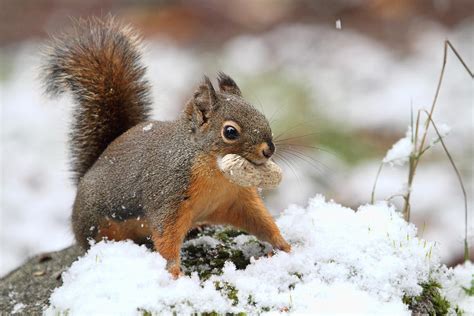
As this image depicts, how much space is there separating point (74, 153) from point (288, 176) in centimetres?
211

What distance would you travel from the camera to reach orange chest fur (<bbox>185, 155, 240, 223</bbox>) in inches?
77.9

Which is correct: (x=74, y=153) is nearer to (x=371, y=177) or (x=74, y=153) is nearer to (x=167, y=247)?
(x=167, y=247)

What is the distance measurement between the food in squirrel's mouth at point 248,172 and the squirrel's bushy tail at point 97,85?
0.62 metres

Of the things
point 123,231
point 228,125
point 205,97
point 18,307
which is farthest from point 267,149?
point 18,307

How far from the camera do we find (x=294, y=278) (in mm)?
1914

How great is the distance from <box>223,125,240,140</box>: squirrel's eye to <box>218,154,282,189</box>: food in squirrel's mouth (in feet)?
0.16

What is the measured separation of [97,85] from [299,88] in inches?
122

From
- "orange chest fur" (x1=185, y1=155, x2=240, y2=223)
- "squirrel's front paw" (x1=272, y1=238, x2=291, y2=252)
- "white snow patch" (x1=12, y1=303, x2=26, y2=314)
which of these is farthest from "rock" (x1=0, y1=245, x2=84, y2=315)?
"squirrel's front paw" (x1=272, y1=238, x2=291, y2=252)

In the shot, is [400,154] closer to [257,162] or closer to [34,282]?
[257,162]

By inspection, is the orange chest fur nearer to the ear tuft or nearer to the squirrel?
the squirrel

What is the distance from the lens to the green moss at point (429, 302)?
1875 millimetres

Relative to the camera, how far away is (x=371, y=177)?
4344 millimetres

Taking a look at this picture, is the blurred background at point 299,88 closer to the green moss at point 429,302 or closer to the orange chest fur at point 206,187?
the orange chest fur at point 206,187

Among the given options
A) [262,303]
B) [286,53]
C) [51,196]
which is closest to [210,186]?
[262,303]
